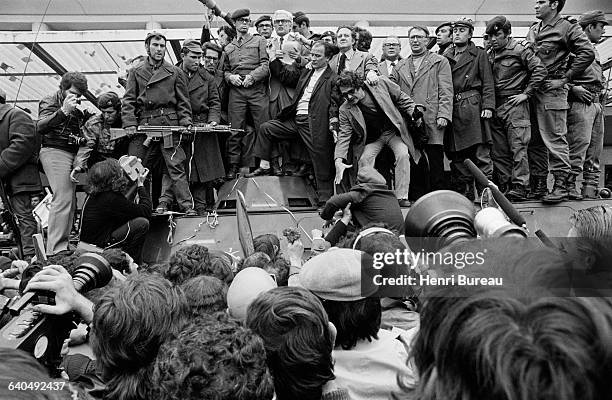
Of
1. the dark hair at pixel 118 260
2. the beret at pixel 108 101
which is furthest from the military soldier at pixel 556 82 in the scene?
the beret at pixel 108 101

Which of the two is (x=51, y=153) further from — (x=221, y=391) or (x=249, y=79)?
(x=221, y=391)

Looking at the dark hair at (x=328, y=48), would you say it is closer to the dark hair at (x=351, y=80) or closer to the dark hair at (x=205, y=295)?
the dark hair at (x=351, y=80)

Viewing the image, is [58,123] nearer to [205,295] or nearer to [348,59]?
[348,59]

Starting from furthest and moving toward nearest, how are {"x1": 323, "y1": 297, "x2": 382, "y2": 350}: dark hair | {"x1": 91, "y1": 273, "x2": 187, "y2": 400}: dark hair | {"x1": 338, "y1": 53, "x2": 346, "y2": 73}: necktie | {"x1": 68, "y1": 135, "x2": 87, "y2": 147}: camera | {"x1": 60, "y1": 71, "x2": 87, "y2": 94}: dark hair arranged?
{"x1": 338, "y1": 53, "x2": 346, "y2": 73}: necktie, {"x1": 68, "y1": 135, "x2": 87, "y2": 147}: camera, {"x1": 60, "y1": 71, "x2": 87, "y2": 94}: dark hair, {"x1": 323, "y1": 297, "x2": 382, "y2": 350}: dark hair, {"x1": 91, "y1": 273, "x2": 187, "y2": 400}: dark hair

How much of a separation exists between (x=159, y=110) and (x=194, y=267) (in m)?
3.88

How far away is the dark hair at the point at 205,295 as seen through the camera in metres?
2.19

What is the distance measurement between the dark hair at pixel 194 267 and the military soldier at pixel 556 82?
448cm

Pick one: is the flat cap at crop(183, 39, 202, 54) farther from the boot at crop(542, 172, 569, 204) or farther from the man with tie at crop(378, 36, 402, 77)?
the boot at crop(542, 172, 569, 204)

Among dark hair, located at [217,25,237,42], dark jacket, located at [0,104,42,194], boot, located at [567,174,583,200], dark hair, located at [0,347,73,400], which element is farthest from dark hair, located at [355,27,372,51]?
dark hair, located at [0,347,73,400]

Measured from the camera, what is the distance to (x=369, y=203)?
513 cm

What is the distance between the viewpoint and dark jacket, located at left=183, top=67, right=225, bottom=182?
259 inches

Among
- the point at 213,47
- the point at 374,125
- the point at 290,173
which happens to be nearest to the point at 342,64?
the point at 374,125

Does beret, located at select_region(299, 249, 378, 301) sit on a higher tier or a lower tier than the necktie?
lower

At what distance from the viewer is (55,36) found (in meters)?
11.5
